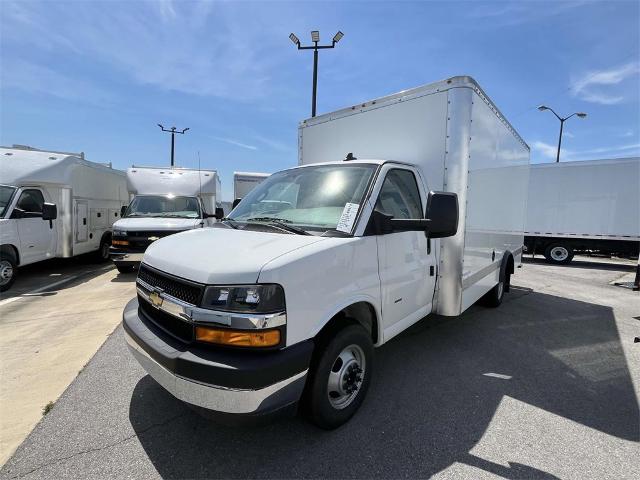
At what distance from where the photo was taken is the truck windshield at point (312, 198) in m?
2.88

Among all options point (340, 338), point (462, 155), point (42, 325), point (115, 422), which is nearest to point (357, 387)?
point (340, 338)

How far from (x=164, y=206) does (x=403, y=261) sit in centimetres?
802

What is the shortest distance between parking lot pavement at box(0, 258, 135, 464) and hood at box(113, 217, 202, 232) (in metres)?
1.27

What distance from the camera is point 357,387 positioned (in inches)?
112

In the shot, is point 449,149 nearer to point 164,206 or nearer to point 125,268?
point 164,206

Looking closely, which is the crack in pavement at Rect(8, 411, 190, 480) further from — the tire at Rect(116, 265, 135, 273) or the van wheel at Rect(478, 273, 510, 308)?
the tire at Rect(116, 265, 135, 273)

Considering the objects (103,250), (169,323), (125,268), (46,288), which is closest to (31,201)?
(46,288)

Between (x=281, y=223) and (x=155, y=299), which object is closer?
(x=155, y=299)

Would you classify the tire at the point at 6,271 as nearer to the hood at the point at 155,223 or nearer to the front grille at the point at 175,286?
the hood at the point at 155,223

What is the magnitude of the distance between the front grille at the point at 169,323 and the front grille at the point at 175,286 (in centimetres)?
15

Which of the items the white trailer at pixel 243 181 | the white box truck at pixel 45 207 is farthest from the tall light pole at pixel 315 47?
the white box truck at pixel 45 207

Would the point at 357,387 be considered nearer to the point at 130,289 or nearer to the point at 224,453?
the point at 224,453

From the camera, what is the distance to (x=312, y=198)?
3.22 meters

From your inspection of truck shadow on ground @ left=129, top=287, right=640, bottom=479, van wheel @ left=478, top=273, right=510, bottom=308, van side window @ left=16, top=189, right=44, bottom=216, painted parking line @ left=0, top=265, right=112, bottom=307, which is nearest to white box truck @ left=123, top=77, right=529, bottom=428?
truck shadow on ground @ left=129, top=287, right=640, bottom=479
